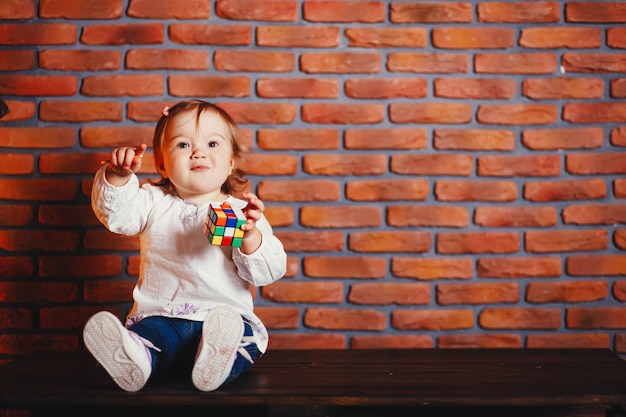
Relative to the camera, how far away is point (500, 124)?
182cm

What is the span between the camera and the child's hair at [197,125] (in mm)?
1522

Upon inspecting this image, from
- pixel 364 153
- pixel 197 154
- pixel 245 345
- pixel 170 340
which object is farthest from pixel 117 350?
pixel 364 153

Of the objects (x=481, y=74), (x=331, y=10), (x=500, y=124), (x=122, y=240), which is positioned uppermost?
(x=331, y=10)

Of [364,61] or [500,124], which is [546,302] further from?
[364,61]

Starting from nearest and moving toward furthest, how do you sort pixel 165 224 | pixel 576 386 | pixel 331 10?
1. pixel 576 386
2. pixel 165 224
3. pixel 331 10

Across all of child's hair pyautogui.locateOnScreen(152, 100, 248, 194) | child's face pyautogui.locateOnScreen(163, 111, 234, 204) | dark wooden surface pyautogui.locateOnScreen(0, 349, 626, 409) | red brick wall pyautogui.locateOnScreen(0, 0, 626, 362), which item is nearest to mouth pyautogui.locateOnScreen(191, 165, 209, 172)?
child's face pyautogui.locateOnScreen(163, 111, 234, 204)

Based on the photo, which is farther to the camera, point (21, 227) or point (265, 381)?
point (21, 227)

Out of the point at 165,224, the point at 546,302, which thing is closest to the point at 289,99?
the point at 165,224

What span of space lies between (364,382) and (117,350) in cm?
56

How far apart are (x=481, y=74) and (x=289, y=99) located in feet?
2.02

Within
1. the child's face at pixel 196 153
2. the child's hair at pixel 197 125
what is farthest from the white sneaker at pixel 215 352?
the child's hair at pixel 197 125

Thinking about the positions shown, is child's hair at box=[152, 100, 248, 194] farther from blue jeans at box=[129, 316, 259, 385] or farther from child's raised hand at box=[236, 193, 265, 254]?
blue jeans at box=[129, 316, 259, 385]

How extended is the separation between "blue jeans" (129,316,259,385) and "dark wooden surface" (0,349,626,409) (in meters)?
0.05

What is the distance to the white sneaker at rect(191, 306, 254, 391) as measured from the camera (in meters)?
1.23
